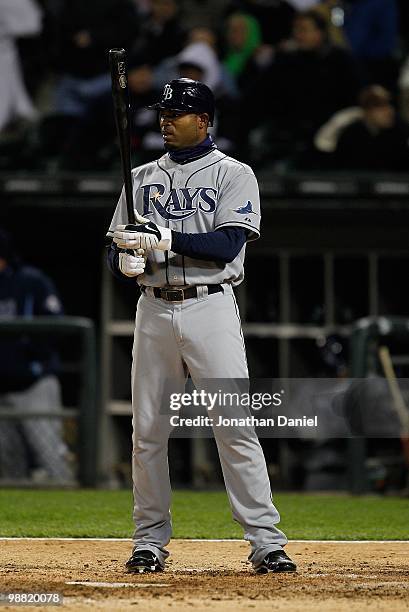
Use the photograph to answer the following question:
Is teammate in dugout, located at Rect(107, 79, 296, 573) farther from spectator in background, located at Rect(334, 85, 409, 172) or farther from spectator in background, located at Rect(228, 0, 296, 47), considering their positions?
spectator in background, located at Rect(228, 0, 296, 47)

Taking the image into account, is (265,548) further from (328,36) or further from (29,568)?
(328,36)

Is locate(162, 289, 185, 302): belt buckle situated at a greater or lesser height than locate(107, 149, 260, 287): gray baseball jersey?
lesser

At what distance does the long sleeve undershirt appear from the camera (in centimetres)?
404

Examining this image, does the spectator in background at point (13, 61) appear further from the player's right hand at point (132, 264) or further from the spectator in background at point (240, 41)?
the player's right hand at point (132, 264)

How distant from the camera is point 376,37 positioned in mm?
10406

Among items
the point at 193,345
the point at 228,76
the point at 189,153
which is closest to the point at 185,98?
the point at 189,153

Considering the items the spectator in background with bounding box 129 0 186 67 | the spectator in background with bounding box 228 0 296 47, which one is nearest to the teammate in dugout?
the spectator in background with bounding box 129 0 186 67

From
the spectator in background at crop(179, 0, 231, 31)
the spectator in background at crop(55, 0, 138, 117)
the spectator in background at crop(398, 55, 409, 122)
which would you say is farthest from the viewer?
the spectator in background at crop(179, 0, 231, 31)

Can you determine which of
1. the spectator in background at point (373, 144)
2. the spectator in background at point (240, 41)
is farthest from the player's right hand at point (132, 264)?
the spectator in background at point (240, 41)

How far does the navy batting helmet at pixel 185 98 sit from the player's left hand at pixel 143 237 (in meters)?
0.46

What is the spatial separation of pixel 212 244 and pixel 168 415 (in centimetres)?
61

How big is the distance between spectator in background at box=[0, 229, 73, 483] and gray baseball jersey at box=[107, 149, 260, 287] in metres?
4.03

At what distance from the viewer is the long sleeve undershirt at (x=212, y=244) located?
404 centimetres

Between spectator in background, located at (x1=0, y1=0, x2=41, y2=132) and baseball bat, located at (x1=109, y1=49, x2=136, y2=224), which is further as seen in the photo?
spectator in background, located at (x1=0, y1=0, x2=41, y2=132)
